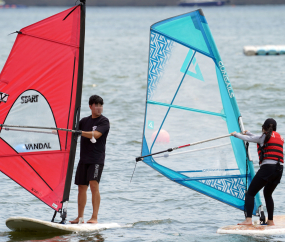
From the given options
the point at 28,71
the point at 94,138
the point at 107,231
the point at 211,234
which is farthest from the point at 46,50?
the point at 211,234

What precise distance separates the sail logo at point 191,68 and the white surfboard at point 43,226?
2.37 metres

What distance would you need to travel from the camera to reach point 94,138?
20.7 ft

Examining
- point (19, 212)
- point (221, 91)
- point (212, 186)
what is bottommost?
point (19, 212)

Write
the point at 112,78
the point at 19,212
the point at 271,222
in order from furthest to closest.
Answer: the point at 112,78, the point at 19,212, the point at 271,222

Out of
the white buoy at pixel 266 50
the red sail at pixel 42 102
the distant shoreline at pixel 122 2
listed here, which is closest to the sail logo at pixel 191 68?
the red sail at pixel 42 102

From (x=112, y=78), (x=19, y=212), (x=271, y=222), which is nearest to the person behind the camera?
(x=271, y=222)

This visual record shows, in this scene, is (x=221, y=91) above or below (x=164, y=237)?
above

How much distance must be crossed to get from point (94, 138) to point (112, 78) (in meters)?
19.2

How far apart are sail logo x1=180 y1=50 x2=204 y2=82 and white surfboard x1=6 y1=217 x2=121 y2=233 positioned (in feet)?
7.79

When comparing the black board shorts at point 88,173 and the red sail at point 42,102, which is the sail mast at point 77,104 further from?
the black board shorts at point 88,173

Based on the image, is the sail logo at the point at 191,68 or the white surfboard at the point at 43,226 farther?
the sail logo at the point at 191,68

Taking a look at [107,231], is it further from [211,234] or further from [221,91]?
[221,91]

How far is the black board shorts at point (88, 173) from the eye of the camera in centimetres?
643

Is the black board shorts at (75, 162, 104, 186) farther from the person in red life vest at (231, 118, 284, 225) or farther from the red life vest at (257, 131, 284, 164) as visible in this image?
the red life vest at (257, 131, 284, 164)
